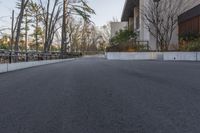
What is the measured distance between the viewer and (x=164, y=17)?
5269 cm

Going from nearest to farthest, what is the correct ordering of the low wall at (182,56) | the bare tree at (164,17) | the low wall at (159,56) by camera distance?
the low wall at (182,56)
the low wall at (159,56)
the bare tree at (164,17)

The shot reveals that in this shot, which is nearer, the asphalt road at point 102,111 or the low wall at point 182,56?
the asphalt road at point 102,111

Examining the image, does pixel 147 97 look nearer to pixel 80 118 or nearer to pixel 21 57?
pixel 80 118

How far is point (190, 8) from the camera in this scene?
167 ft

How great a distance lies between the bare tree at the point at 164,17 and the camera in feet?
169

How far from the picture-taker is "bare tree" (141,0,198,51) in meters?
51.6

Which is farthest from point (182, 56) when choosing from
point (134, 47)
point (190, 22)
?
point (134, 47)

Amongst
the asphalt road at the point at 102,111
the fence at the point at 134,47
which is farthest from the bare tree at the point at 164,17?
the asphalt road at the point at 102,111

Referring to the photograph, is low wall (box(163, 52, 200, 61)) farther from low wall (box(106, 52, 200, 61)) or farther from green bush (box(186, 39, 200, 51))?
green bush (box(186, 39, 200, 51))

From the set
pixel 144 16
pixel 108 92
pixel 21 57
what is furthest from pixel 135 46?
pixel 108 92

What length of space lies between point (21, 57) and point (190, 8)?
106 ft

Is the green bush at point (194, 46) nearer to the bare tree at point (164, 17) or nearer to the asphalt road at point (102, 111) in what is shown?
the bare tree at point (164, 17)

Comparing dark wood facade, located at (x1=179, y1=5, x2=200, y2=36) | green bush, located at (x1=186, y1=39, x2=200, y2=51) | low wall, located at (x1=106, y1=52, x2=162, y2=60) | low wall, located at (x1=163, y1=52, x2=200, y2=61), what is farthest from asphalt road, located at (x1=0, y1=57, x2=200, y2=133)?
dark wood facade, located at (x1=179, y1=5, x2=200, y2=36)

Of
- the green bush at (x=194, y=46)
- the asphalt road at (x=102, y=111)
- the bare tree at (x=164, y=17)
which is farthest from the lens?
the bare tree at (x=164, y=17)
